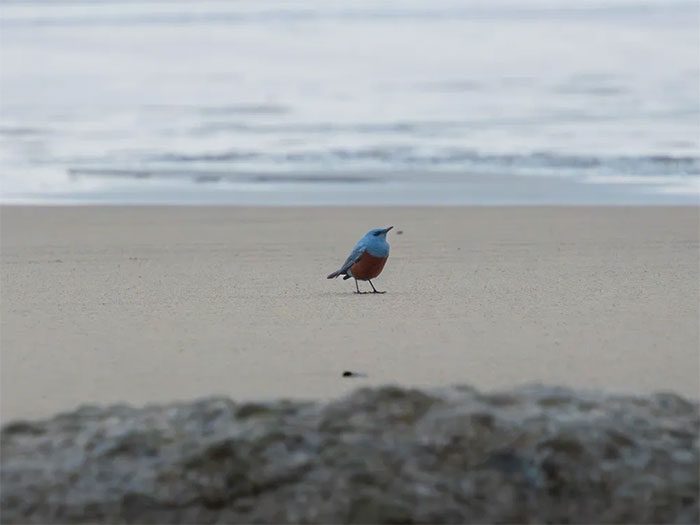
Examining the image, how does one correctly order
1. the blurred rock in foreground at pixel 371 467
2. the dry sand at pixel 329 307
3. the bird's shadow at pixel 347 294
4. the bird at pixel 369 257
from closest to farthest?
the blurred rock in foreground at pixel 371 467 < the dry sand at pixel 329 307 < the bird at pixel 369 257 < the bird's shadow at pixel 347 294

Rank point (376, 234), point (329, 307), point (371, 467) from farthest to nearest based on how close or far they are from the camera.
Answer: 1. point (376, 234)
2. point (329, 307)
3. point (371, 467)

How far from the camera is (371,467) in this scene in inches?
178

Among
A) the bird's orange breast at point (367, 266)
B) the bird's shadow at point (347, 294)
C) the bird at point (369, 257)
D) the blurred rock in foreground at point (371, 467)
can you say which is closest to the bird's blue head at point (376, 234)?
the bird at point (369, 257)

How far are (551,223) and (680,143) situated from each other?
7.05 meters

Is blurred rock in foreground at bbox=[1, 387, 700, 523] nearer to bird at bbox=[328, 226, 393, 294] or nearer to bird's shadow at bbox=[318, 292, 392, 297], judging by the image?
bird at bbox=[328, 226, 393, 294]

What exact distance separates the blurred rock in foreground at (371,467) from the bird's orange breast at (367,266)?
3559 mm

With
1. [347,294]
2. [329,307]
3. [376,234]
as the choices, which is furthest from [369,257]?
[329,307]

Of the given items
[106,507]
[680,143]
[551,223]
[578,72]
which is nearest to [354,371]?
[106,507]

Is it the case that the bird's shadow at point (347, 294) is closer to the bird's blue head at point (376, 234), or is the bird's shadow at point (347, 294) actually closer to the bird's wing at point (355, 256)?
the bird's wing at point (355, 256)

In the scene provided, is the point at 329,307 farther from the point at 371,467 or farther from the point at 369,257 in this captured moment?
the point at 371,467

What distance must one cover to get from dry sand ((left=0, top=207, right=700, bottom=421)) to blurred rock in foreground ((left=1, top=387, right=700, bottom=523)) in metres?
0.93

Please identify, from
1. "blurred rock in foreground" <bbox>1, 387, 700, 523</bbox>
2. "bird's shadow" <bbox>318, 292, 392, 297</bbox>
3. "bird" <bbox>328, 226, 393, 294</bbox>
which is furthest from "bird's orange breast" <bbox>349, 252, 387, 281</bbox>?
"blurred rock in foreground" <bbox>1, 387, 700, 523</bbox>

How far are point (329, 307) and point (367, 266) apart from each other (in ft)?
1.75

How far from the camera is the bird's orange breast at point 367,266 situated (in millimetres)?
8492
